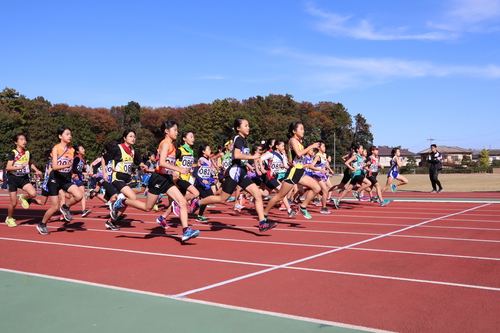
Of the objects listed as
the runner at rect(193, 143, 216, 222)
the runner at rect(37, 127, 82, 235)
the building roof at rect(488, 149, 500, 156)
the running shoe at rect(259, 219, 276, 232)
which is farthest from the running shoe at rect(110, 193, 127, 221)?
the building roof at rect(488, 149, 500, 156)

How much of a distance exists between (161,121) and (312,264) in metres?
89.5

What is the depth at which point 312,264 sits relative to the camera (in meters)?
5.91

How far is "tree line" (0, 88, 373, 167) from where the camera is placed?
60.4m

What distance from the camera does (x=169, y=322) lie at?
3.73 metres

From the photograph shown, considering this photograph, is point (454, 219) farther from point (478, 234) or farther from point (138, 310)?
point (138, 310)

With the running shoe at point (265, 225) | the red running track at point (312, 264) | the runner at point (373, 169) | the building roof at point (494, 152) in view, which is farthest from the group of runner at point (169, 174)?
the building roof at point (494, 152)

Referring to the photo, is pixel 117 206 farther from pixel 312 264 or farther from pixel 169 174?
pixel 312 264

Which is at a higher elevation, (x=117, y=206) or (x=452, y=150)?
(x=452, y=150)

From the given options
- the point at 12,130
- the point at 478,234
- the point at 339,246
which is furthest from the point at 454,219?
the point at 12,130

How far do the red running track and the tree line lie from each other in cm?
3306

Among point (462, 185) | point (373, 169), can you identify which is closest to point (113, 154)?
point (373, 169)

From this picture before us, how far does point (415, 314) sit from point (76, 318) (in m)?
2.80

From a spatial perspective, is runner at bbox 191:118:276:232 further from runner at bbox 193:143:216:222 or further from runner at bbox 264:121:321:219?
runner at bbox 193:143:216:222

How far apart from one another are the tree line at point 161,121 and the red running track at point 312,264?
3306cm
